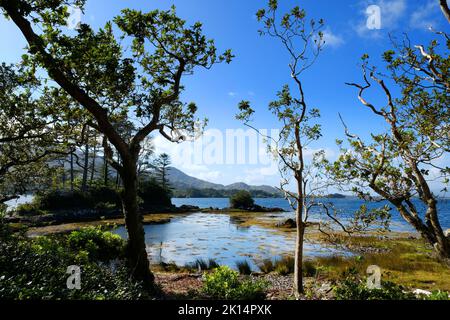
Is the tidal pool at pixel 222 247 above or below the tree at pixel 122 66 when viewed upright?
below

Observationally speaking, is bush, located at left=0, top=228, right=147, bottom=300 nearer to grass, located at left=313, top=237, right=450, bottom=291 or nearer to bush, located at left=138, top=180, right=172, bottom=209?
grass, located at left=313, top=237, right=450, bottom=291

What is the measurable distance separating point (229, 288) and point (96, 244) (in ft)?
21.2

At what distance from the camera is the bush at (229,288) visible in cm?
989

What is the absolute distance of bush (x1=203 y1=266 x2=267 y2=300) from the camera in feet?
32.4

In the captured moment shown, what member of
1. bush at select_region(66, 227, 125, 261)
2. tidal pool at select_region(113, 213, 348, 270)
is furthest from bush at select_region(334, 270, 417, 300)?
tidal pool at select_region(113, 213, 348, 270)

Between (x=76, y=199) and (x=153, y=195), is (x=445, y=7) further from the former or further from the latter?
(x=153, y=195)

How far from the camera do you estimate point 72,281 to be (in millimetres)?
6871

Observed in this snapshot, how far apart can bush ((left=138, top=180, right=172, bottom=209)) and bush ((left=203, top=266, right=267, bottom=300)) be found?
5071 cm

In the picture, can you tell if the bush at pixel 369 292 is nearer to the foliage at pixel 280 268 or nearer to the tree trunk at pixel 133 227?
the tree trunk at pixel 133 227

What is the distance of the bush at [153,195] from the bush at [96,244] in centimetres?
4663

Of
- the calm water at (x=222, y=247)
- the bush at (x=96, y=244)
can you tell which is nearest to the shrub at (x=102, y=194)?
the calm water at (x=222, y=247)

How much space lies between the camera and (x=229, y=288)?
10.2 m
